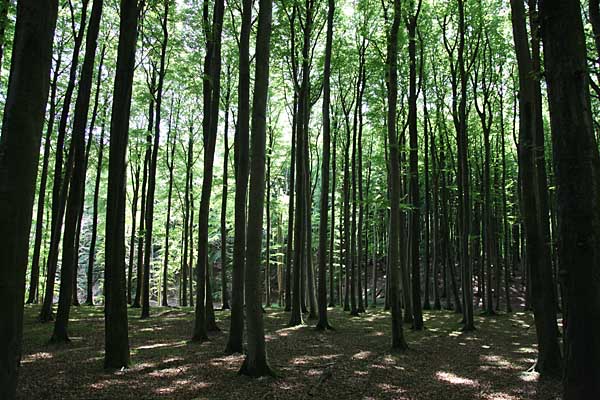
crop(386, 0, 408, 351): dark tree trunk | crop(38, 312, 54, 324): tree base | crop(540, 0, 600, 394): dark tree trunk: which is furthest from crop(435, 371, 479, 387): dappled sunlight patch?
crop(38, 312, 54, 324): tree base

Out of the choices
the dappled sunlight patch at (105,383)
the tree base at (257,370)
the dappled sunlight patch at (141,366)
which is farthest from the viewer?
the dappled sunlight patch at (141,366)

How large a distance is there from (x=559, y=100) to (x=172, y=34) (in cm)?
1902

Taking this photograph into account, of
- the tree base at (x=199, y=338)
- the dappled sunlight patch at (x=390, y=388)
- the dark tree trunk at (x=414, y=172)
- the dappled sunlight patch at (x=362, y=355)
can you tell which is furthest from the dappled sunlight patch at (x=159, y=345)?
the dark tree trunk at (x=414, y=172)

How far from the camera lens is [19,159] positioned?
13.1ft

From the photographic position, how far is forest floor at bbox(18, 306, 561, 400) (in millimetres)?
6520

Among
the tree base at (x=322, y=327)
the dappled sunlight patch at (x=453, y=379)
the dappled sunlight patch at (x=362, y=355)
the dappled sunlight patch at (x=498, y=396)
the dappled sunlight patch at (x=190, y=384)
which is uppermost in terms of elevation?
the dappled sunlight patch at (x=190, y=384)

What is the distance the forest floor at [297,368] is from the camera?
6.52 meters

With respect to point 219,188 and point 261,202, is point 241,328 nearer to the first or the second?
point 261,202

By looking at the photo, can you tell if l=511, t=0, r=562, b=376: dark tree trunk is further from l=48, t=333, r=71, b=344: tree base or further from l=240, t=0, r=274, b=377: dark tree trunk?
l=48, t=333, r=71, b=344: tree base

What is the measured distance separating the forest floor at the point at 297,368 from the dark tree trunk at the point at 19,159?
2666mm

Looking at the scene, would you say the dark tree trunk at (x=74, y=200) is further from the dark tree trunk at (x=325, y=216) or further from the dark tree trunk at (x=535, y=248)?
the dark tree trunk at (x=535, y=248)

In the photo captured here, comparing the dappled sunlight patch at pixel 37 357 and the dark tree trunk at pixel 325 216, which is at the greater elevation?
the dark tree trunk at pixel 325 216

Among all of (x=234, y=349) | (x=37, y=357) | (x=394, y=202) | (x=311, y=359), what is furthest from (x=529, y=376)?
(x=37, y=357)

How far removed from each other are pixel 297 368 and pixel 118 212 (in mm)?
4575
